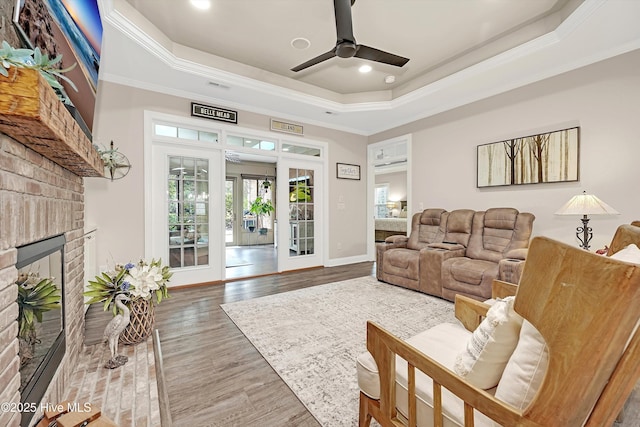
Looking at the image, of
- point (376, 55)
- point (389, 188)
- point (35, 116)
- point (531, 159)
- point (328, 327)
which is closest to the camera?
point (35, 116)

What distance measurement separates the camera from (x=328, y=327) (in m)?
2.58

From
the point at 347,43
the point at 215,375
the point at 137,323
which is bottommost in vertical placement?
the point at 215,375

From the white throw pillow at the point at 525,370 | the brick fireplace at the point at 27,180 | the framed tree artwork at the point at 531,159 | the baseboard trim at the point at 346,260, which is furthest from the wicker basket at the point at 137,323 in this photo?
the framed tree artwork at the point at 531,159

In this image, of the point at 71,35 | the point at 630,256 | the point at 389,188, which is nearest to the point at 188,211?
the point at 71,35

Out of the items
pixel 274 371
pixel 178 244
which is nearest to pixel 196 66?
pixel 178 244

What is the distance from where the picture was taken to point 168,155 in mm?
3816

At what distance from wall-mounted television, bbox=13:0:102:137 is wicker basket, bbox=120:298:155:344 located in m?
1.25

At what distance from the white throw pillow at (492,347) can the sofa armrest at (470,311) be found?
611mm

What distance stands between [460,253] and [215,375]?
3.10 metres

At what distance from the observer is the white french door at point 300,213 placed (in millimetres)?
4887

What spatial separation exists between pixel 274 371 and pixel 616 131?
3.99 m

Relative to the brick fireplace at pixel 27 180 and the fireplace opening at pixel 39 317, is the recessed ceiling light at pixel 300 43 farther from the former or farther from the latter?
the fireplace opening at pixel 39 317

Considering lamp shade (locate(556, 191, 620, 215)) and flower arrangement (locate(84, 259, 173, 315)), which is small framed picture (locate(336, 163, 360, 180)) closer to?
lamp shade (locate(556, 191, 620, 215))

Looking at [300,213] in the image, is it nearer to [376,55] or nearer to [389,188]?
[376,55]
